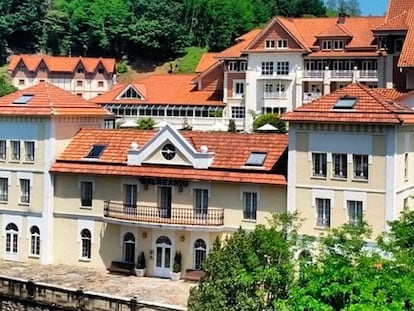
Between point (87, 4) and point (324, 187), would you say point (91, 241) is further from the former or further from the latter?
point (87, 4)

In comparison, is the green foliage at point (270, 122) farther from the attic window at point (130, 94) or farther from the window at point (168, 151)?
the window at point (168, 151)

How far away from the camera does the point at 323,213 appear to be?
107ft

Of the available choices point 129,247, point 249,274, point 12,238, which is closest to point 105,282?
point 129,247

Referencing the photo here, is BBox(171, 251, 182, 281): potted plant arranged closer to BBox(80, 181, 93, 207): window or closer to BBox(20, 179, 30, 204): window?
BBox(80, 181, 93, 207): window

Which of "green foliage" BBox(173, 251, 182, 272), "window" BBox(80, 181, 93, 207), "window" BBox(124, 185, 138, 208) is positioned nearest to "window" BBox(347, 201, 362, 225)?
"green foliage" BBox(173, 251, 182, 272)

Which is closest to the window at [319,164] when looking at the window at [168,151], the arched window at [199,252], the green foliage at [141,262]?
the arched window at [199,252]

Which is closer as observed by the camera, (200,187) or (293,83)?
(200,187)

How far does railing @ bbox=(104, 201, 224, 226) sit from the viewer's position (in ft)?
114

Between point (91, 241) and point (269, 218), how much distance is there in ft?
27.4

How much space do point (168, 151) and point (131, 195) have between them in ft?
8.78

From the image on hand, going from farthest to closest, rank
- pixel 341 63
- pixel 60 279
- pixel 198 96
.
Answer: pixel 198 96
pixel 341 63
pixel 60 279

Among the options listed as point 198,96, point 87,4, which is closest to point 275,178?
point 198,96

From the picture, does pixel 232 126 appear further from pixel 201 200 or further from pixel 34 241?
A: pixel 201 200

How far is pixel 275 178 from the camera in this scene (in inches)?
1323
